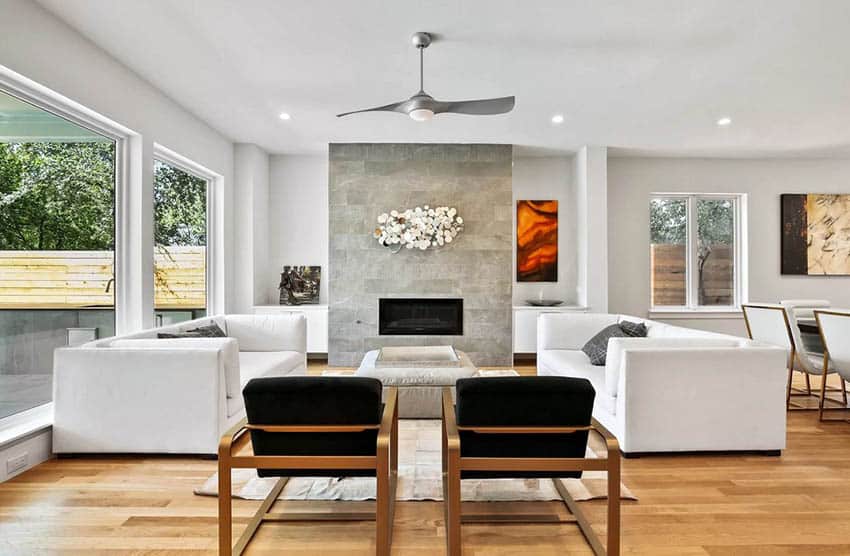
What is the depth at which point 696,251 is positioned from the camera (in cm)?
657

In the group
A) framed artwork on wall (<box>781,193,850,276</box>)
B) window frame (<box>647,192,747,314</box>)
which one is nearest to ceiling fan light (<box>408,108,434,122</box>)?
window frame (<box>647,192,747,314</box>)

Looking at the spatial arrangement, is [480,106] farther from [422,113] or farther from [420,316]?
[420,316]

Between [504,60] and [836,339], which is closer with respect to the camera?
[504,60]

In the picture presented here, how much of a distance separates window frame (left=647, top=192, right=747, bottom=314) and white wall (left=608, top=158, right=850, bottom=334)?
8 centimetres

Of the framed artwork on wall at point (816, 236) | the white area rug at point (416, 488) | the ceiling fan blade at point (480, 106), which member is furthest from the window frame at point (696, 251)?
the white area rug at point (416, 488)

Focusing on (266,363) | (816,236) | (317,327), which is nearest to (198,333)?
(266,363)

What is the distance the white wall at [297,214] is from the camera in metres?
6.45

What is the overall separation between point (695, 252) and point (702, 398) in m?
4.30

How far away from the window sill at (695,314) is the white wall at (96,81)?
5882mm

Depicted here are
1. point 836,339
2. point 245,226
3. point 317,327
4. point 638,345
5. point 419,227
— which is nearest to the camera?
point 638,345

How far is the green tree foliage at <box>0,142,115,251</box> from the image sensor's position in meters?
2.85

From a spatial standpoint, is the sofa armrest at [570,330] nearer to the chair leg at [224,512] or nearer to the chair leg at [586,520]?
the chair leg at [586,520]

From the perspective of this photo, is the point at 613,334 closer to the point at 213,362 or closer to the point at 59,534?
the point at 213,362

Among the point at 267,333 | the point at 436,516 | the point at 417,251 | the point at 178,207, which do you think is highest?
the point at 178,207
